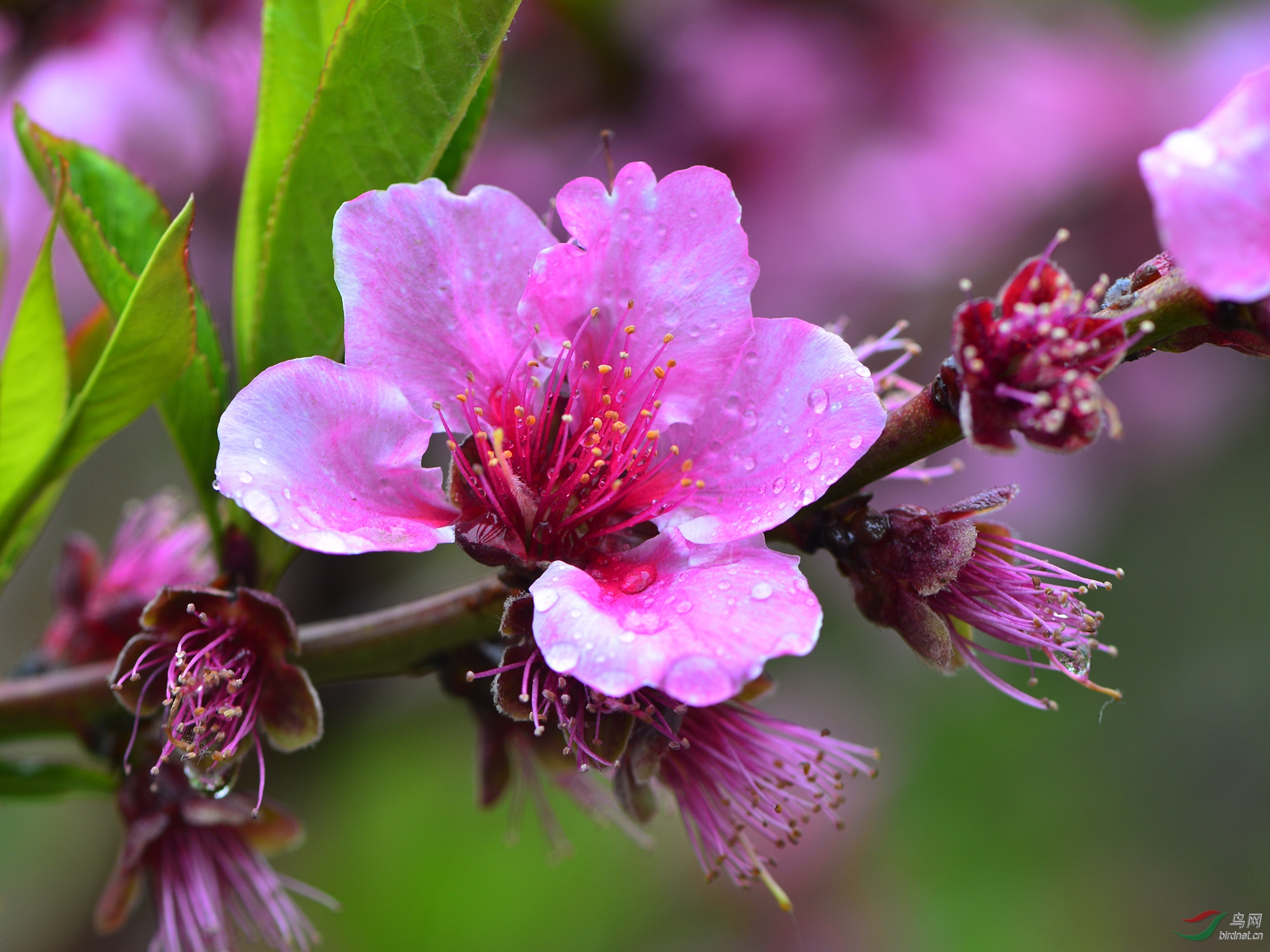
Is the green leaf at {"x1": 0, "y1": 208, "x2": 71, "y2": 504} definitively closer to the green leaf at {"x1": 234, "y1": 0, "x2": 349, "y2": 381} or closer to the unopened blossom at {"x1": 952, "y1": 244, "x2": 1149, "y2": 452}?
the green leaf at {"x1": 234, "y1": 0, "x2": 349, "y2": 381}

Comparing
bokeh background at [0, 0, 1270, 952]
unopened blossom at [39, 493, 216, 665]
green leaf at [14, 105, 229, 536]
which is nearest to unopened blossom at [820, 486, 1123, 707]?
green leaf at [14, 105, 229, 536]

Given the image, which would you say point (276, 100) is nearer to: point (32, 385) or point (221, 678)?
point (32, 385)

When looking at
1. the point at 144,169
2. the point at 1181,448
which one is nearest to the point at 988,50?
the point at 1181,448

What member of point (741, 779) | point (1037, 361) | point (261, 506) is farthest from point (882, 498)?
point (261, 506)

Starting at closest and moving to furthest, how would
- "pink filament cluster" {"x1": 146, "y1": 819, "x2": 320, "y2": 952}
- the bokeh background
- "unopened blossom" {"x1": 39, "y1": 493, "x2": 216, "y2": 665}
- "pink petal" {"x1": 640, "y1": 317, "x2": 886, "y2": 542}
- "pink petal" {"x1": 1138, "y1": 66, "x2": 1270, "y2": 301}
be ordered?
"pink petal" {"x1": 1138, "y1": 66, "x2": 1270, "y2": 301} < "pink petal" {"x1": 640, "y1": 317, "x2": 886, "y2": 542} < "pink filament cluster" {"x1": 146, "y1": 819, "x2": 320, "y2": 952} < "unopened blossom" {"x1": 39, "y1": 493, "x2": 216, "y2": 665} < the bokeh background

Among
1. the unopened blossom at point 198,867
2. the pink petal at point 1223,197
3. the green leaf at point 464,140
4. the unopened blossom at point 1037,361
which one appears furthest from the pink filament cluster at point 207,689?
the pink petal at point 1223,197

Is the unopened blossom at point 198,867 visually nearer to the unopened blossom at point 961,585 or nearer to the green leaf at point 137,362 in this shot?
the green leaf at point 137,362
